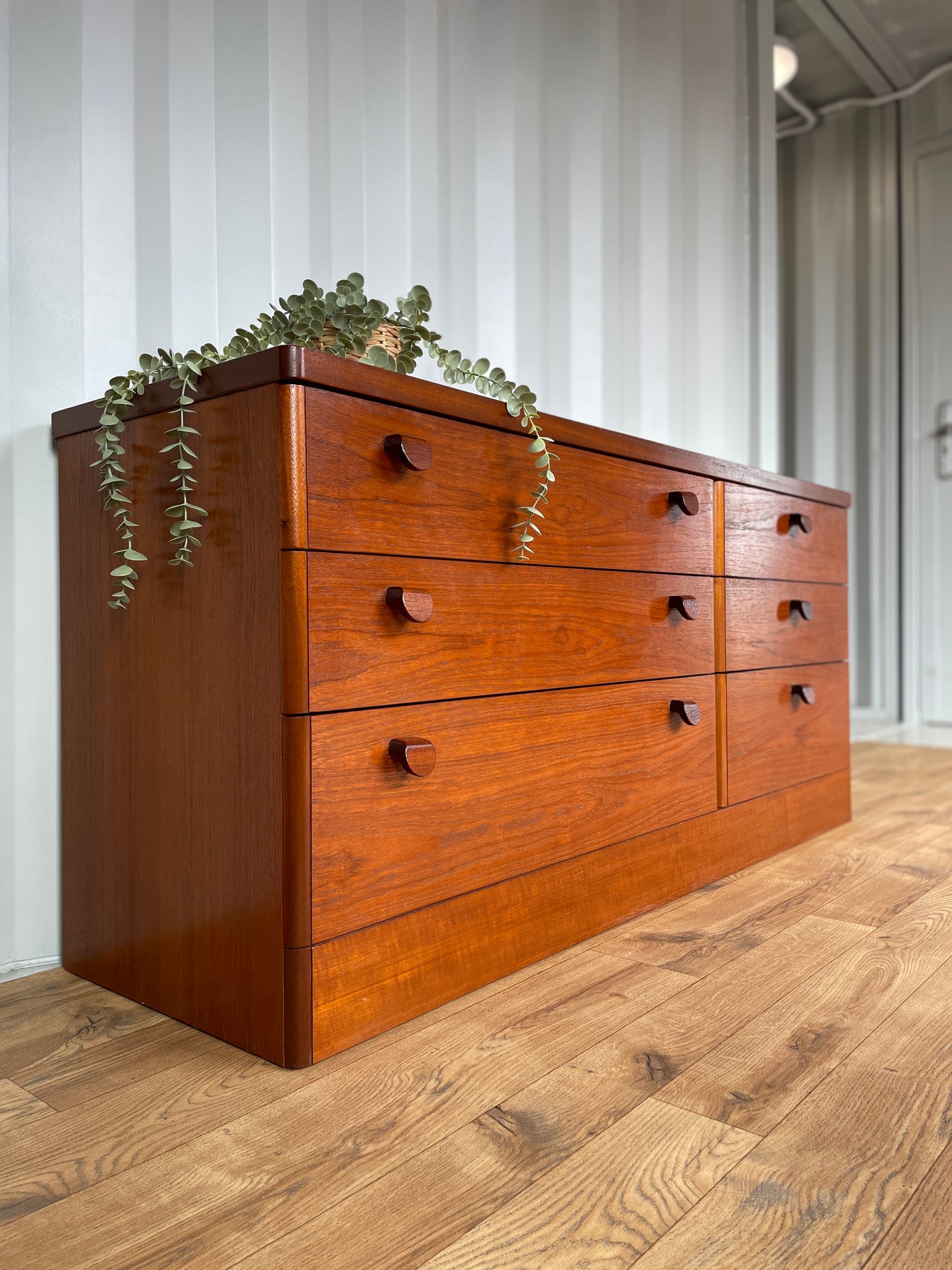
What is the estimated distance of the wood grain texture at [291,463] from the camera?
2.82 feet

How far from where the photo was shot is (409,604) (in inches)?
37.0

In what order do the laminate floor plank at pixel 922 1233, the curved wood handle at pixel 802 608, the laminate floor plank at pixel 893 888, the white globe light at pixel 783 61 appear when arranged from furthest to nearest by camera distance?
the white globe light at pixel 783 61 < the curved wood handle at pixel 802 608 < the laminate floor plank at pixel 893 888 < the laminate floor plank at pixel 922 1233

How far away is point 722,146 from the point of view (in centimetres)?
258

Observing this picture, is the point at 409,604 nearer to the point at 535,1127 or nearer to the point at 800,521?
the point at 535,1127

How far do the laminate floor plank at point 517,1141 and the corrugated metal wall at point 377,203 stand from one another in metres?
0.69

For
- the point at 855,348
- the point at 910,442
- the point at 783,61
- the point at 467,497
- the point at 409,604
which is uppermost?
the point at 783,61

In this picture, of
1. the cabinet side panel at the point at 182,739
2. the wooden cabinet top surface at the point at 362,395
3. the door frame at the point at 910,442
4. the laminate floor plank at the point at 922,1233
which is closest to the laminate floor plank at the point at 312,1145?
the cabinet side panel at the point at 182,739

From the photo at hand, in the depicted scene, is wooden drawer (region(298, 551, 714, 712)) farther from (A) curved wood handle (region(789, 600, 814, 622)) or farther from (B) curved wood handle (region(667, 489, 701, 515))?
(A) curved wood handle (region(789, 600, 814, 622))

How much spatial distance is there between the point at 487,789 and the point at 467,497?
33cm

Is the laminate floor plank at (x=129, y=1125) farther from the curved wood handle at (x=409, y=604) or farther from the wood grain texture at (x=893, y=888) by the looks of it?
the wood grain texture at (x=893, y=888)

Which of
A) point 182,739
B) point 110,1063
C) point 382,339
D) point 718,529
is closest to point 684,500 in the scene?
point 718,529

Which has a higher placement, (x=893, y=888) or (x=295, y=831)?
(x=295, y=831)

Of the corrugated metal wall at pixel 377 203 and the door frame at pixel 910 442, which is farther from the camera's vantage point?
the door frame at pixel 910 442

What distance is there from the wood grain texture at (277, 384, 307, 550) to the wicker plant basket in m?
0.17
